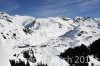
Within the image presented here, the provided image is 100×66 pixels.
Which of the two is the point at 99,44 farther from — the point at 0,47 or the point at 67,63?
the point at 0,47

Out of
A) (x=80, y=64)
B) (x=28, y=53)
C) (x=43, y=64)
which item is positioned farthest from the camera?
(x=28, y=53)

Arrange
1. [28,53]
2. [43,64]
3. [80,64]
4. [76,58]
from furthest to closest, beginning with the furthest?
[28,53], [76,58], [43,64], [80,64]

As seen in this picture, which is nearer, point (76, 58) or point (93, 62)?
point (93, 62)

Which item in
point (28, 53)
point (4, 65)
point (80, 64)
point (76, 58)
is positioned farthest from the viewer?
point (28, 53)

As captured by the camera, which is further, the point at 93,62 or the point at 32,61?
the point at 32,61

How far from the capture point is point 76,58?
17350cm

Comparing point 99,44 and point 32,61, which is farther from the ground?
point 99,44

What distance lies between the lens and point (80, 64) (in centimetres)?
15000

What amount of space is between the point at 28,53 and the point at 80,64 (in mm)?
48710

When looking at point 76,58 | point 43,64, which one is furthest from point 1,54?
point 76,58

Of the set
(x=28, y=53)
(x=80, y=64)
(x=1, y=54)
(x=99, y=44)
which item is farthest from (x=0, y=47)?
(x=99, y=44)

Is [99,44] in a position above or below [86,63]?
above

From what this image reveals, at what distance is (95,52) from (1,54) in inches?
7253

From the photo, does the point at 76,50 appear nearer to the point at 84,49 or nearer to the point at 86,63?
the point at 84,49
